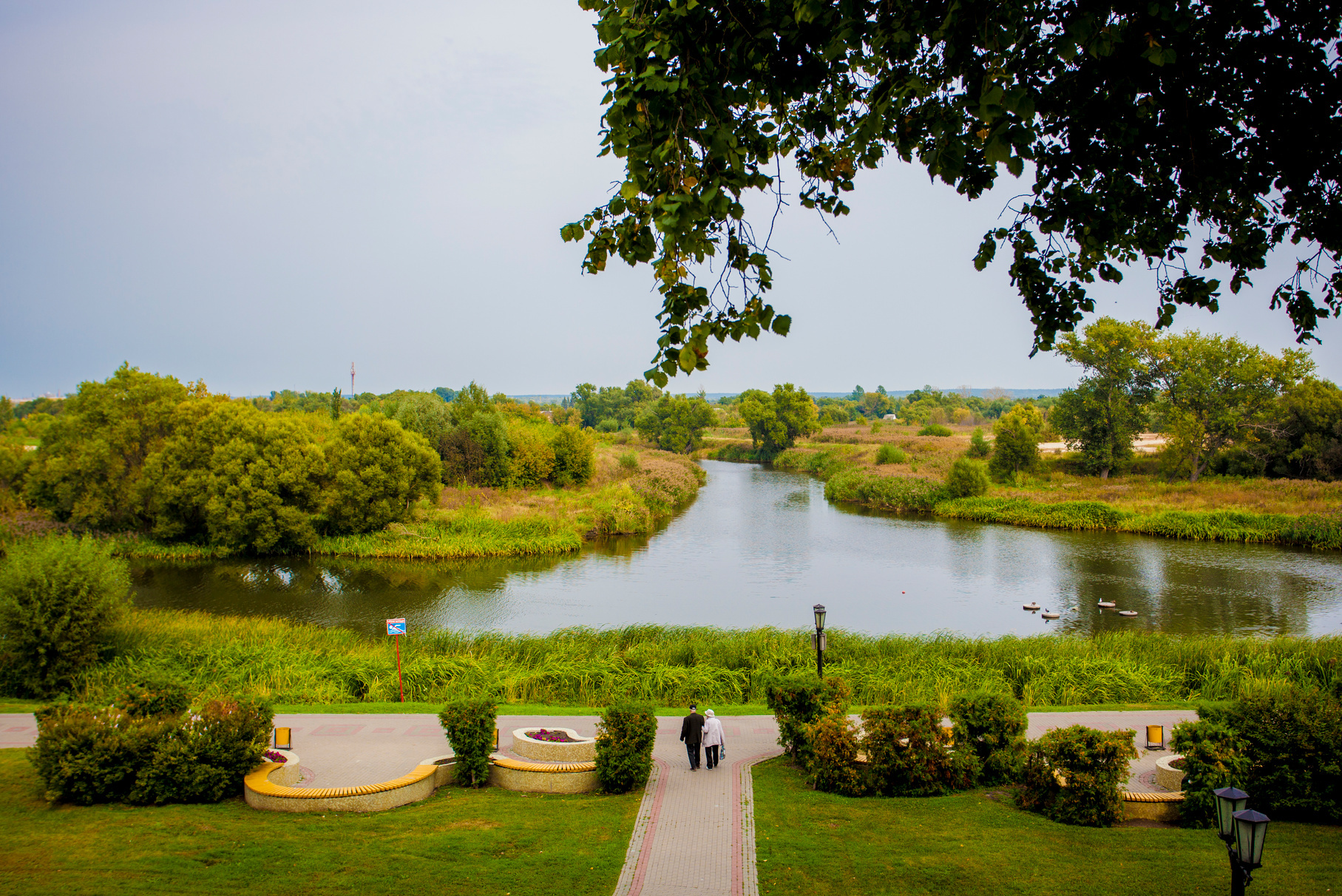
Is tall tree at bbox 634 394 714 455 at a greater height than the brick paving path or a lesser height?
greater

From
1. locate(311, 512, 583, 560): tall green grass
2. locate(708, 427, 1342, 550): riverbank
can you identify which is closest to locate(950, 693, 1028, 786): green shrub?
locate(311, 512, 583, 560): tall green grass

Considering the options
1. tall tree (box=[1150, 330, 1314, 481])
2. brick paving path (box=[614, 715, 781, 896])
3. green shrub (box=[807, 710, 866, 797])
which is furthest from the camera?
tall tree (box=[1150, 330, 1314, 481])

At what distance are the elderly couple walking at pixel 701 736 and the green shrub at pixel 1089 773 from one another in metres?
3.75

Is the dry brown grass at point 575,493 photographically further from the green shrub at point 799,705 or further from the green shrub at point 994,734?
the green shrub at point 994,734

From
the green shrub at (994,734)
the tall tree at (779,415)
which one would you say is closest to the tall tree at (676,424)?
the tall tree at (779,415)

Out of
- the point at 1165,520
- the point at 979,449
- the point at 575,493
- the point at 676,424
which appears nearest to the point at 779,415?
the point at 676,424

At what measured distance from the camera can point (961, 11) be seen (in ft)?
11.0

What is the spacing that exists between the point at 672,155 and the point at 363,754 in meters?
9.74

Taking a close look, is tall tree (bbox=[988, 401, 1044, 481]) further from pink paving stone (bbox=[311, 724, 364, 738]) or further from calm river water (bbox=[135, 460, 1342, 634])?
pink paving stone (bbox=[311, 724, 364, 738])

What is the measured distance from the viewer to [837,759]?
8570mm

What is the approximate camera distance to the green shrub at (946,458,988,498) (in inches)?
1658

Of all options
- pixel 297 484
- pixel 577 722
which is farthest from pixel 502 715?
pixel 297 484

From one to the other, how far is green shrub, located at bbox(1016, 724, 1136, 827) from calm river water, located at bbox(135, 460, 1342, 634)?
40.8ft

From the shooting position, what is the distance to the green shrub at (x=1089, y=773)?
7379mm
